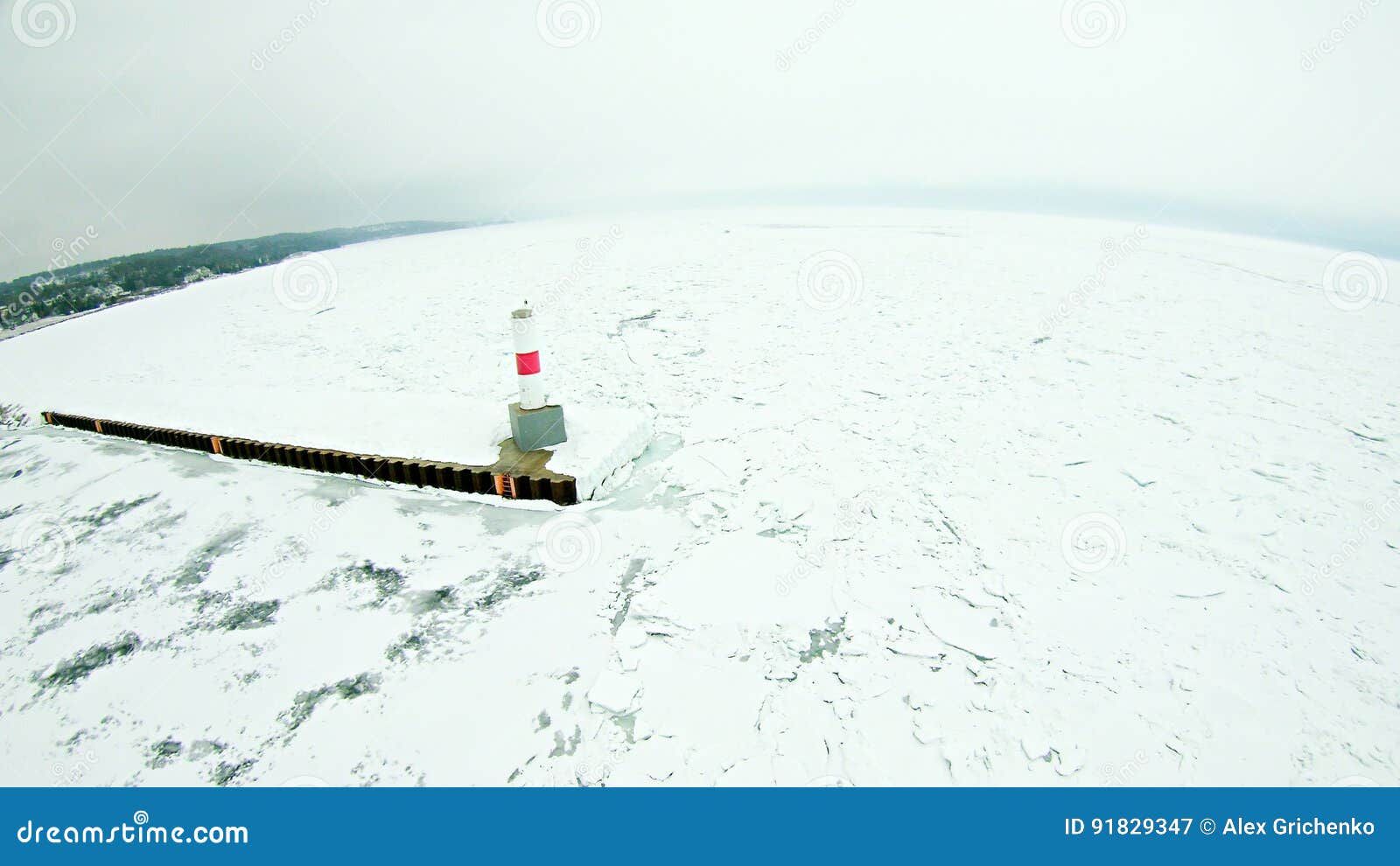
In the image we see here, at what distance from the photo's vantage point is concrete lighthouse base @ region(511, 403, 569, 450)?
5672 millimetres

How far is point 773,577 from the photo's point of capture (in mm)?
4047

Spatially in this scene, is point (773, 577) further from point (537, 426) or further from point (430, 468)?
point (430, 468)

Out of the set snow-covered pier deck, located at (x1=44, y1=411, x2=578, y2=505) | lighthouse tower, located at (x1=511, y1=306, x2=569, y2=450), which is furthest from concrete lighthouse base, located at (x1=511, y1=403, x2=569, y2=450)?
snow-covered pier deck, located at (x1=44, y1=411, x2=578, y2=505)

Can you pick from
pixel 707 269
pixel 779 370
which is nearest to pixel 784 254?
pixel 707 269

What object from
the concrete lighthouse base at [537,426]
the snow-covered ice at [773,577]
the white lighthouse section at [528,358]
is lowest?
the snow-covered ice at [773,577]

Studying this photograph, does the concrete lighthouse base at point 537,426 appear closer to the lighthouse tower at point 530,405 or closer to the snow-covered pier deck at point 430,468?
the lighthouse tower at point 530,405

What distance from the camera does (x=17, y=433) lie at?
9031 millimetres

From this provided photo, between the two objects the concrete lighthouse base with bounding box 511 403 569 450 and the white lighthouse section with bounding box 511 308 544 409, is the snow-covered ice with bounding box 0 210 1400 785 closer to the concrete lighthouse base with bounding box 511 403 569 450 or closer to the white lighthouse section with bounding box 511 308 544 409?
the concrete lighthouse base with bounding box 511 403 569 450

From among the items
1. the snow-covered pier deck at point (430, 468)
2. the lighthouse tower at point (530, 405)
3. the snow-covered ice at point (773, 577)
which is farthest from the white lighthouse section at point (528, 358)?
the snow-covered ice at point (773, 577)

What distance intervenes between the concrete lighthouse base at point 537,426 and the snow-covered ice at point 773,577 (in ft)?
1.37

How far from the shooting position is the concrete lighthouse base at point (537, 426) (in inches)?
223

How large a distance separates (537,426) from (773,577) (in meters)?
3.09
